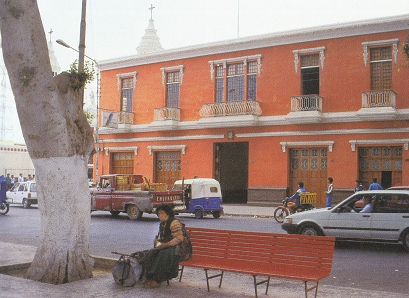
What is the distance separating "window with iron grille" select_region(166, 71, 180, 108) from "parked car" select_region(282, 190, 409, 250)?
65.2 feet

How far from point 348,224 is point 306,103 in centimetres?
1451

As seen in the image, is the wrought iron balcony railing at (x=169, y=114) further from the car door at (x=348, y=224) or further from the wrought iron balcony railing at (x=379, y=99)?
the car door at (x=348, y=224)

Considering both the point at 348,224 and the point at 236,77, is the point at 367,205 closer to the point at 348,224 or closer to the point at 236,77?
the point at 348,224

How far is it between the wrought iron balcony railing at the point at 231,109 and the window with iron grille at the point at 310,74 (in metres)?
2.82

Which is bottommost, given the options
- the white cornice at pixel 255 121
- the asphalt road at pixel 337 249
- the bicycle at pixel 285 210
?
the asphalt road at pixel 337 249

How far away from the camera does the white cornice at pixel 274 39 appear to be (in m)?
24.5

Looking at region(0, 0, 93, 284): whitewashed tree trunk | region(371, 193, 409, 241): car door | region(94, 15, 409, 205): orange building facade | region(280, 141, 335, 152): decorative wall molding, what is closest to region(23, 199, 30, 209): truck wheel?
region(94, 15, 409, 205): orange building facade

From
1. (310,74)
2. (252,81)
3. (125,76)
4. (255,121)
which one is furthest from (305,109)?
(125,76)

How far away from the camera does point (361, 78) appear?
25203mm

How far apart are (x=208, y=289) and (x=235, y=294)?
437 mm

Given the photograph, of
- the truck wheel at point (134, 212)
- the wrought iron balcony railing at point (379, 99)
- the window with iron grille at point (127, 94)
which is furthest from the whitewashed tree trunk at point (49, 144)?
the window with iron grille at point (127, 94)

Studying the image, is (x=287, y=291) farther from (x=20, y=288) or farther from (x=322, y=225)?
(x=322, y=225)

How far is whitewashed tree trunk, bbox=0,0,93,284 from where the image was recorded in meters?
7.54

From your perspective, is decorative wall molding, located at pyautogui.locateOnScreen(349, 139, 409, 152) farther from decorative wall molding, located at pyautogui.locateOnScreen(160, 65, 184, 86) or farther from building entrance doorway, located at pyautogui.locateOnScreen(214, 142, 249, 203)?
decorative wall molding, located at pyautogui.locateOnScreen(160, 65, 184, 86)
